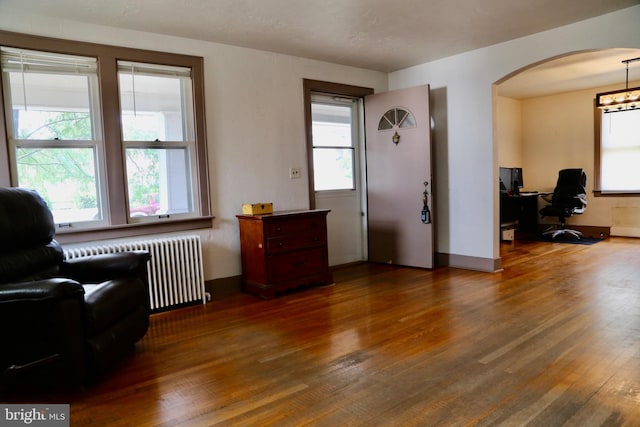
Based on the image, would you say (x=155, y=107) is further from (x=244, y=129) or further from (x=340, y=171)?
(x=340, y=171)

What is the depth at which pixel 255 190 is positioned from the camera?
4.25m

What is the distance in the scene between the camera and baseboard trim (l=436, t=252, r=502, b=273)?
15.1 feet

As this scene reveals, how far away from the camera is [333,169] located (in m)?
5.15

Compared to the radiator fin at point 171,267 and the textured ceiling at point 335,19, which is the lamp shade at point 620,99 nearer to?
the textured ceiling at point 335,19

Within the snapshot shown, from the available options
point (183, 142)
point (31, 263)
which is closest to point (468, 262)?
point (183, 142)

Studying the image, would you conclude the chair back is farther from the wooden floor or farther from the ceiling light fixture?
the wooden floor

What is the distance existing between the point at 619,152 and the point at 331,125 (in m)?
5.09

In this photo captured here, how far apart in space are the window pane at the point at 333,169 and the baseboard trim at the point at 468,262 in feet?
4.76

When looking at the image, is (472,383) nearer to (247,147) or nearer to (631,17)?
(247,147)

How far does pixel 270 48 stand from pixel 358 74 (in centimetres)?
135

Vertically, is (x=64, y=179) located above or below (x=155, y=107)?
below

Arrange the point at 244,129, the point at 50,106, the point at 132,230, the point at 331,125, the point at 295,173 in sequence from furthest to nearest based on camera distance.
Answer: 1. the point at 331,125
2. the point at 295,173
3. the point at 244,129
4. the point at 132,230
5. the point at 50,106

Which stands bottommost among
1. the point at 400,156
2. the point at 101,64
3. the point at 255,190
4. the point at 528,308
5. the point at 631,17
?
the point at 528,308

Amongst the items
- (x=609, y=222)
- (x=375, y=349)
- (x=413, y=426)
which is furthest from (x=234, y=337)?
(x=609, y=222)
